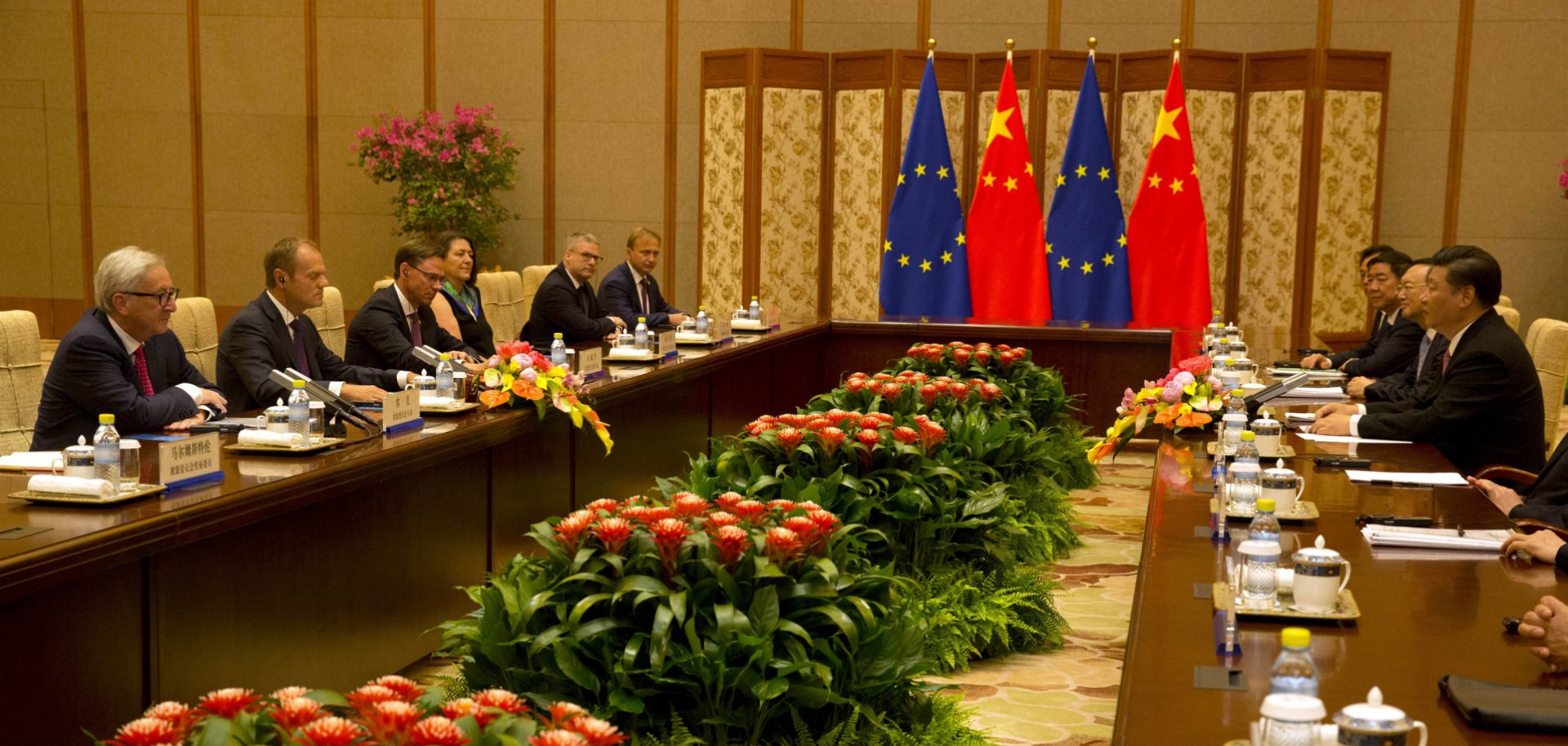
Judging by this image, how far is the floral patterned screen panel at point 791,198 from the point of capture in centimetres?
938

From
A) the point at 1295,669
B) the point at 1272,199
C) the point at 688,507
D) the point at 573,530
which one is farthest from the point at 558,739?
the point at 1272,199

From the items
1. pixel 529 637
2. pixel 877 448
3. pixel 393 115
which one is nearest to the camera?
pixel 529 637

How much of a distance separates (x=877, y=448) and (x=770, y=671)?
1626 mm

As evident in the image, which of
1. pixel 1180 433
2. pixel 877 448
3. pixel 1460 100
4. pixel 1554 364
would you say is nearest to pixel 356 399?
pixel 877 448

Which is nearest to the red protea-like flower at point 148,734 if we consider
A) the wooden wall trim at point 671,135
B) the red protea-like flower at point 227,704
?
the red protea-like flower at point 227,704

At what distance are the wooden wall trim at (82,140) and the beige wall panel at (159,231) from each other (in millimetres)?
120

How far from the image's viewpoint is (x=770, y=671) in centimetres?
269

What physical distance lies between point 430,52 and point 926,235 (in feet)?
13.3

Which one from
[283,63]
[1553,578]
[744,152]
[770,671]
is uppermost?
[283,63]

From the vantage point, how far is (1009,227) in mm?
9086

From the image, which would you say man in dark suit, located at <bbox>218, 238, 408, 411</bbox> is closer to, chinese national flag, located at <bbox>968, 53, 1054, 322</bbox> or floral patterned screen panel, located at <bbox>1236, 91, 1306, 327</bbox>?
chinese national flag, located at <bbox>968, 53, 1054, 322</bbox>

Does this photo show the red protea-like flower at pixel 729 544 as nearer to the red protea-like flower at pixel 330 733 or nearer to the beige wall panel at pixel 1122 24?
the red protea-like flower at pixel 330 733

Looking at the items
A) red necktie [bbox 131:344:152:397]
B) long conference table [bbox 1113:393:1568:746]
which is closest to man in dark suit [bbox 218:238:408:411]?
red necktie [bbox 131:344:152:397]

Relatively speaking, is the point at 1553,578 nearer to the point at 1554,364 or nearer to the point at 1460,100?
the point at 1554,364
